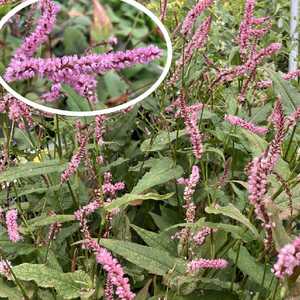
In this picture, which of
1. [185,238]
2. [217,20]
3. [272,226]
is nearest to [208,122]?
[185,238]

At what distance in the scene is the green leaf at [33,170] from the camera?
4.54 feet

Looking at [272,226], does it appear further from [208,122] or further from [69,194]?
[208,122]

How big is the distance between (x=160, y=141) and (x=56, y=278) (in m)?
0.44

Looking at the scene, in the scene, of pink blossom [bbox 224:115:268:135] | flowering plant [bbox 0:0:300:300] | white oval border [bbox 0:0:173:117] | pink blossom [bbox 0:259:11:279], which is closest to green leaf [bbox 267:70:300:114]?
flowering plant [bbox 0:0:300:300]

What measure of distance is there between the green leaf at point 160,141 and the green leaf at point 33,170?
0.61 ft

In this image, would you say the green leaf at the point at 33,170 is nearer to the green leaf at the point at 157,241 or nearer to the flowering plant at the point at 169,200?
the flowering plant at the point at 169,200

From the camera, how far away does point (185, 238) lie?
124 centimetres

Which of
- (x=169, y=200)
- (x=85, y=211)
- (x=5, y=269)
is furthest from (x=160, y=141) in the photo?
(x=5, y=269)

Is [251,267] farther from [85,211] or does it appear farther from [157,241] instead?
[85,211]

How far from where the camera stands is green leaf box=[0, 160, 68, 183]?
1385mm

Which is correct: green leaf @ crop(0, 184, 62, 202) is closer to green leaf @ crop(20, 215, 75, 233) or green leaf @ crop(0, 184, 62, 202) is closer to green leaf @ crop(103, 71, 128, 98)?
green leaf @ crop(20, 215, 75, 233)

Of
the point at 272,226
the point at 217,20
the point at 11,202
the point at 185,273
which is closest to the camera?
the point at 272,226

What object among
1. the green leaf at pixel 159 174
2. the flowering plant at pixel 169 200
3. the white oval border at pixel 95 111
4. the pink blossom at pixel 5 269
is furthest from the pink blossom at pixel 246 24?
the pink blossom at pixel 5 269

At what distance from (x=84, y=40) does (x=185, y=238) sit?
433mm
